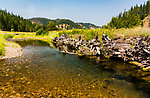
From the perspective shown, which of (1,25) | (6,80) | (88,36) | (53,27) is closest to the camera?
(6,80)

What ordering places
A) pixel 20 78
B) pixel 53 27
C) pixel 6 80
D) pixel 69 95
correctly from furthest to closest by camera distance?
pixel 53 27 → pixel 20 78 → pixel 6 80 → pixel 69 95

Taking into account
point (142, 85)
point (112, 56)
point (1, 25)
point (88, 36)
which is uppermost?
point (1, 25)

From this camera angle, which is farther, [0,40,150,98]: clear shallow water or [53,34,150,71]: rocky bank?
[53,34,150,71]: rocky bank

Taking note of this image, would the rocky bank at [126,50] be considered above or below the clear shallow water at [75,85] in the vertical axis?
above

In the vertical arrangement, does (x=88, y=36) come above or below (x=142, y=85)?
above

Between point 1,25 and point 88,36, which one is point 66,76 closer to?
point 88,36

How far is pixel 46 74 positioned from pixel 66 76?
82.7 inches

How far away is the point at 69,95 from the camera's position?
271 inches

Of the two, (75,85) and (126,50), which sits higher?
(126,50)

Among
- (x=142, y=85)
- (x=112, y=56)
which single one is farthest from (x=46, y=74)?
(x=112, y=56)

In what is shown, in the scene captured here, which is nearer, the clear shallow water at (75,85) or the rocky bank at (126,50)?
the clear shallow water at (75,85)

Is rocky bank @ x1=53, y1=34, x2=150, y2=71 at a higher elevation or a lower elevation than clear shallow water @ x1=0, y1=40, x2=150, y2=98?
higher

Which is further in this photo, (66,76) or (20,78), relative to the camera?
(66,76)

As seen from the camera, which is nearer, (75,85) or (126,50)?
(75,85)
